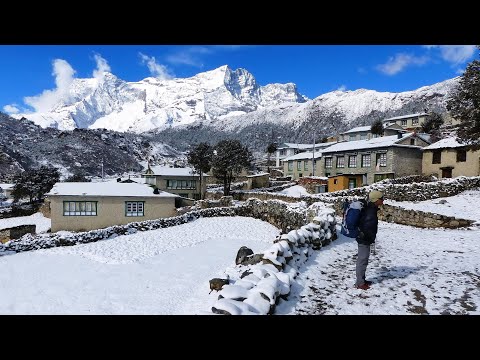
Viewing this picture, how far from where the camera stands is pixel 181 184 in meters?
50.8

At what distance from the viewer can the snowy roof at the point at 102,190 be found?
103 feet

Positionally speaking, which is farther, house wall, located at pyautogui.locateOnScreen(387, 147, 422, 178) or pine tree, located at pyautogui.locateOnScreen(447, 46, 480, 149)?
house wall, located at pyautogui.locateOnScreen(387, 147, 422, 178)

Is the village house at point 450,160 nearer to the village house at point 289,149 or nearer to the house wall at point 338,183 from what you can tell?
the house wall at point 338,183

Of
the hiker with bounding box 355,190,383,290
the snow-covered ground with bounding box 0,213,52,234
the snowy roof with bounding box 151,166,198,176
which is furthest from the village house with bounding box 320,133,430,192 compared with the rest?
the snow-covered ground with bounding box 0,213,52,234

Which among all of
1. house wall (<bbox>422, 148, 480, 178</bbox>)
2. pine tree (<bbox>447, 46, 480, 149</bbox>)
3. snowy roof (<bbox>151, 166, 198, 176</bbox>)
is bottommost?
snowy roof (<bbox>151, 166, 198, 176</bbox>)

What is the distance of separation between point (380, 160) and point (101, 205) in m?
34.0

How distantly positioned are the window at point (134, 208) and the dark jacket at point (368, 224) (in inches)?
1193

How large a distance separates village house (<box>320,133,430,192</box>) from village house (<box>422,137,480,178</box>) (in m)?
1.64

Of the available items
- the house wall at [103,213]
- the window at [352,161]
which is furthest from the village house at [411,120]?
the house wall at [103,213]

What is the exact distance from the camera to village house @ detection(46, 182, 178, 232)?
30891mm

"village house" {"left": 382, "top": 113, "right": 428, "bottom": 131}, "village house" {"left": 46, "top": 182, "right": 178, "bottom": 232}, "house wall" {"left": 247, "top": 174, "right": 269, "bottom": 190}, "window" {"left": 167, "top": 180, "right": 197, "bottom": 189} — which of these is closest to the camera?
"village house" {"left": 46, "top": 182, "right": 178, "bottom": 232}

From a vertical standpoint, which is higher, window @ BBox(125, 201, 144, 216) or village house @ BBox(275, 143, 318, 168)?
village house @ BBox(275, 143, 318, 168)

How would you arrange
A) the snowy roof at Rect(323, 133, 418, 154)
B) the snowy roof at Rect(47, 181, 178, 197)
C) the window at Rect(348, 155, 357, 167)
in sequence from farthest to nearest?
the window at Rect(348, 155, 357, 167)
the snowy roof at Rect(323, 133, 418, 154)
the snowy roof at Rect(47, 181, 178, 197)

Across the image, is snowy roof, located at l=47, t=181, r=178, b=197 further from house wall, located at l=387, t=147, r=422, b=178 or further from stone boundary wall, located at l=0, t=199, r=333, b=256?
house wall, located at l=387, t=147, r=422, b=178
